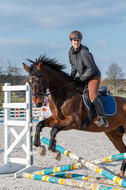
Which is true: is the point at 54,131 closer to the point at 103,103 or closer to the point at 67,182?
the point at 67,182

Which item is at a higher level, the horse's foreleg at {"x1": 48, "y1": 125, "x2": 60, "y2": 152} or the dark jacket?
the dark jacket

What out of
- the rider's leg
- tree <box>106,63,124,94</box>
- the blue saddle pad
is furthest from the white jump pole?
tree <box>106,63,124,94</box>

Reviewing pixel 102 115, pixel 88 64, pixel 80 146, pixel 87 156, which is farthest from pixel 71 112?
pixel 80 146

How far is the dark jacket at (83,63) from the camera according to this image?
4.75 m

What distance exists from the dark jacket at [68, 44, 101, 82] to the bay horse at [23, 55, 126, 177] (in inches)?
10.4

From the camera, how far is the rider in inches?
188

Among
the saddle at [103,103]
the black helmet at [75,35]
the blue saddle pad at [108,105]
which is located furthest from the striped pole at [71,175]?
the black helmet at [75,35]

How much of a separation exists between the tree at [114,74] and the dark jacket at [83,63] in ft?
148

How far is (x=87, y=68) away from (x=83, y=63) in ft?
0.44

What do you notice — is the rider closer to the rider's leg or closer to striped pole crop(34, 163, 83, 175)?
the rider's leg

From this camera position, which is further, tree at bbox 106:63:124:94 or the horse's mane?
tree at bbox 106:63:124:94

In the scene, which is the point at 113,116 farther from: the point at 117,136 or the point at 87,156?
the point at 87,156

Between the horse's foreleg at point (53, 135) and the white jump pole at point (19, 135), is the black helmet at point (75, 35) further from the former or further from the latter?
Answer: the horse's foreleg at point (53, 135)

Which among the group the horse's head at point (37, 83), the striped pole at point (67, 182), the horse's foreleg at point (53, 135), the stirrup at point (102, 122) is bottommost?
the striped pole at point (67, 182)
